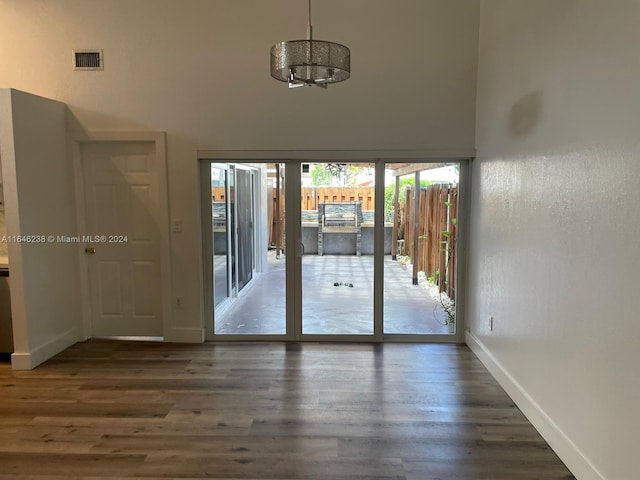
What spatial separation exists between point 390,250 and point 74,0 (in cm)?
399

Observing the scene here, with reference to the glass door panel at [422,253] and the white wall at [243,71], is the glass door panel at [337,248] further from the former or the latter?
the white wall at [243,71]

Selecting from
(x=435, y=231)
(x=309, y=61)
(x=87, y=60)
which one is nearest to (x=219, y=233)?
(x=87, y=60)

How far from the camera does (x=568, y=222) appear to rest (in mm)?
2584

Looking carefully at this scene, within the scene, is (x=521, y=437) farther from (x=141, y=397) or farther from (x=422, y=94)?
(x=422, y=94)

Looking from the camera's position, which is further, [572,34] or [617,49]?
[572,34]

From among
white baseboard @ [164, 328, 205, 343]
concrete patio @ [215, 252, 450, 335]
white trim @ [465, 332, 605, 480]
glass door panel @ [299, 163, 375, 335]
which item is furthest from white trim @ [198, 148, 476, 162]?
white trim @ [465, 332, 605, 480]

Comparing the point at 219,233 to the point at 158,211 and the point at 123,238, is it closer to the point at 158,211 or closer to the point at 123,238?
the point at 158,211

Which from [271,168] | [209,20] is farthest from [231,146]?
[209,20]

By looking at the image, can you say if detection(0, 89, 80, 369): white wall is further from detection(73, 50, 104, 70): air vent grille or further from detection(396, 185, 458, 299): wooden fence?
detection(396, 185, 458, 299): wooden fence

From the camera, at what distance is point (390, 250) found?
4.77 meters

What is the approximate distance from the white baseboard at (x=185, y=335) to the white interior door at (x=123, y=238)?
0.64 ft

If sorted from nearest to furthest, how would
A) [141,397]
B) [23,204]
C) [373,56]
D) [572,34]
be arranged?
[572,34]
[141,397]
[23,204]
[373,56]

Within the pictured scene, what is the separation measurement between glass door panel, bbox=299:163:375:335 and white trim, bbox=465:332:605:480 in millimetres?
1351

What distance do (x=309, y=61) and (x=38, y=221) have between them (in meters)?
3.18
